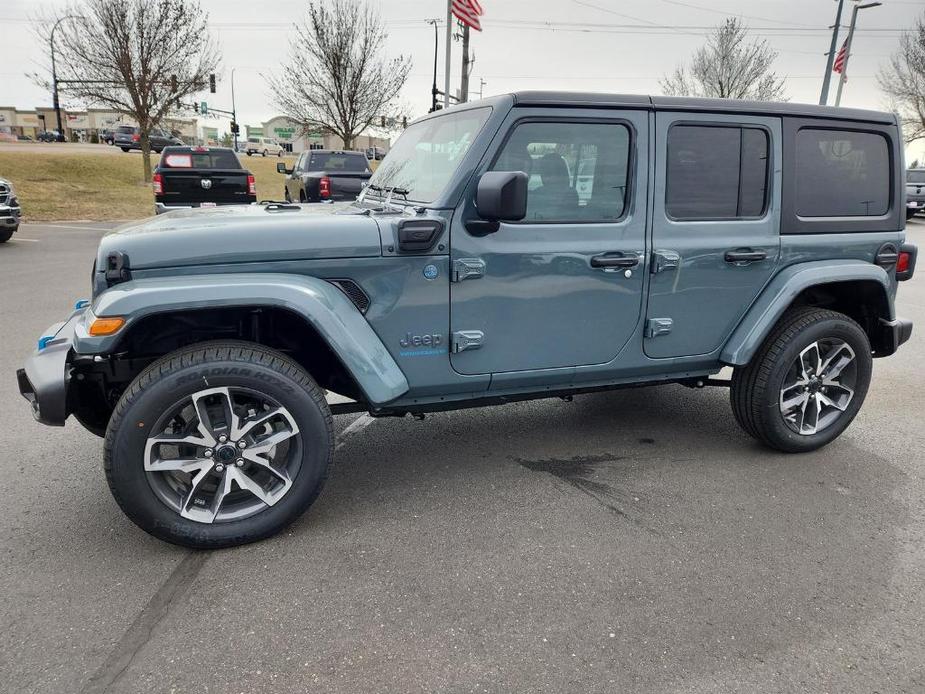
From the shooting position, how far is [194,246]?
9.05ft

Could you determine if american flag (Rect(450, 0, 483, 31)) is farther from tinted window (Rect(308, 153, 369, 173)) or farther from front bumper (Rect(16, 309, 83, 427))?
front bumper (Rect(16, 309, 83, 427))

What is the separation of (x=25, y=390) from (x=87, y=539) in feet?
2.31

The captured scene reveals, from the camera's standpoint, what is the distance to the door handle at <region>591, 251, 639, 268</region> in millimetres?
3266

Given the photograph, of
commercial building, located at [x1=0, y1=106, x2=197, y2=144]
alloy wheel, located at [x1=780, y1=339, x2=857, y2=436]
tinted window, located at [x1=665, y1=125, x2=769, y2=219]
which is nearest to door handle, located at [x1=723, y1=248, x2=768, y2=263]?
tinted window, located at [x1=665, y1=125, x2=769, y2=219]

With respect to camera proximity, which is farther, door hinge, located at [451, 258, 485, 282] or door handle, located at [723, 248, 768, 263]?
door handle, located at [723, 248, 768, 263]


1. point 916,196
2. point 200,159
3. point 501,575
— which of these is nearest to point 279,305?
point 501,575

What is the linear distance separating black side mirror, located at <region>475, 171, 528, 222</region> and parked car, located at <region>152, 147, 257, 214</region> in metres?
11.5

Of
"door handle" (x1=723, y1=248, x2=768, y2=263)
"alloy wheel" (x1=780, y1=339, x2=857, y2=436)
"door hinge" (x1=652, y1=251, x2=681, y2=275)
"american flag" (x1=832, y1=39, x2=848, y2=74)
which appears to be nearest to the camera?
"door hinge" (x1=652, y1=251, x2=681, y2=275)

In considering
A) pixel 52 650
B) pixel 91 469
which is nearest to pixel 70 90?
pixel 91 469

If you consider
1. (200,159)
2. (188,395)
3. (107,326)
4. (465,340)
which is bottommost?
(188,395)

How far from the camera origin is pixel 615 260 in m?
3.29

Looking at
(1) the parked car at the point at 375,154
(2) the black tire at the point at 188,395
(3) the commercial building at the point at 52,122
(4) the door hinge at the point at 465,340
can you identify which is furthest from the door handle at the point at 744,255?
(3) the commercial building at the point at 52,122

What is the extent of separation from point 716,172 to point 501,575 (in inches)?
92.3

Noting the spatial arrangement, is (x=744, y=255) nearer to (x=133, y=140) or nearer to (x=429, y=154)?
(x=429, y=154)
